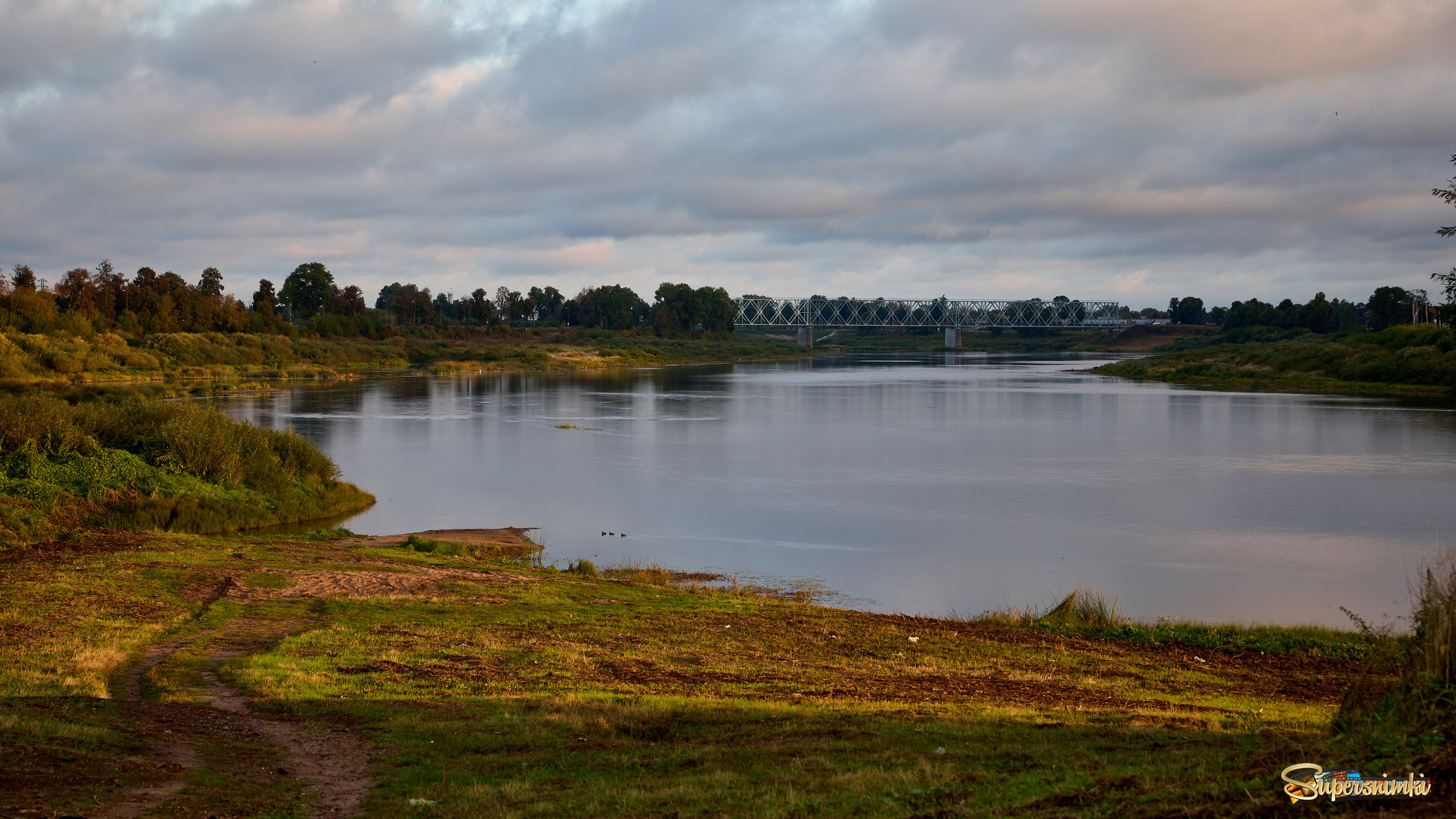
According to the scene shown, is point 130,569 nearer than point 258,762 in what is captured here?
No

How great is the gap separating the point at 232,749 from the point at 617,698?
12.9 feet

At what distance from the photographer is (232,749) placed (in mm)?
9211

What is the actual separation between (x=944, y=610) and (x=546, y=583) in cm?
807

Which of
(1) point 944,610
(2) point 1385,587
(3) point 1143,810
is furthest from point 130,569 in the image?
(2) point 1385,587

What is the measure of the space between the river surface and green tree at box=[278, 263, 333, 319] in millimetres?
88111

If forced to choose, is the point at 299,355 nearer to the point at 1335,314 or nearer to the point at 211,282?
the point at 211,282

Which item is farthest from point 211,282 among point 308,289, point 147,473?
point 147,473

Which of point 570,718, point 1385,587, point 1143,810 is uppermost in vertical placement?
point 1143,810

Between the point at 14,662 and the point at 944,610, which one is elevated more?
the point at 14,662

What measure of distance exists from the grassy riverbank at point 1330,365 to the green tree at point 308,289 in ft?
384

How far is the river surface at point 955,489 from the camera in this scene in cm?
2402

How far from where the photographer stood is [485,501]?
34.5 m

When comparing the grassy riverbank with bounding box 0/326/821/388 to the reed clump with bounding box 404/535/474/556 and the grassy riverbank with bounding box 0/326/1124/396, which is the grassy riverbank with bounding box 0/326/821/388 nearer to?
the grassy riverbank with bounding box 0/326/1124/396

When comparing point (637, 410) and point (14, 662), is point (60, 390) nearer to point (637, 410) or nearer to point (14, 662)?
point (637, 410)
